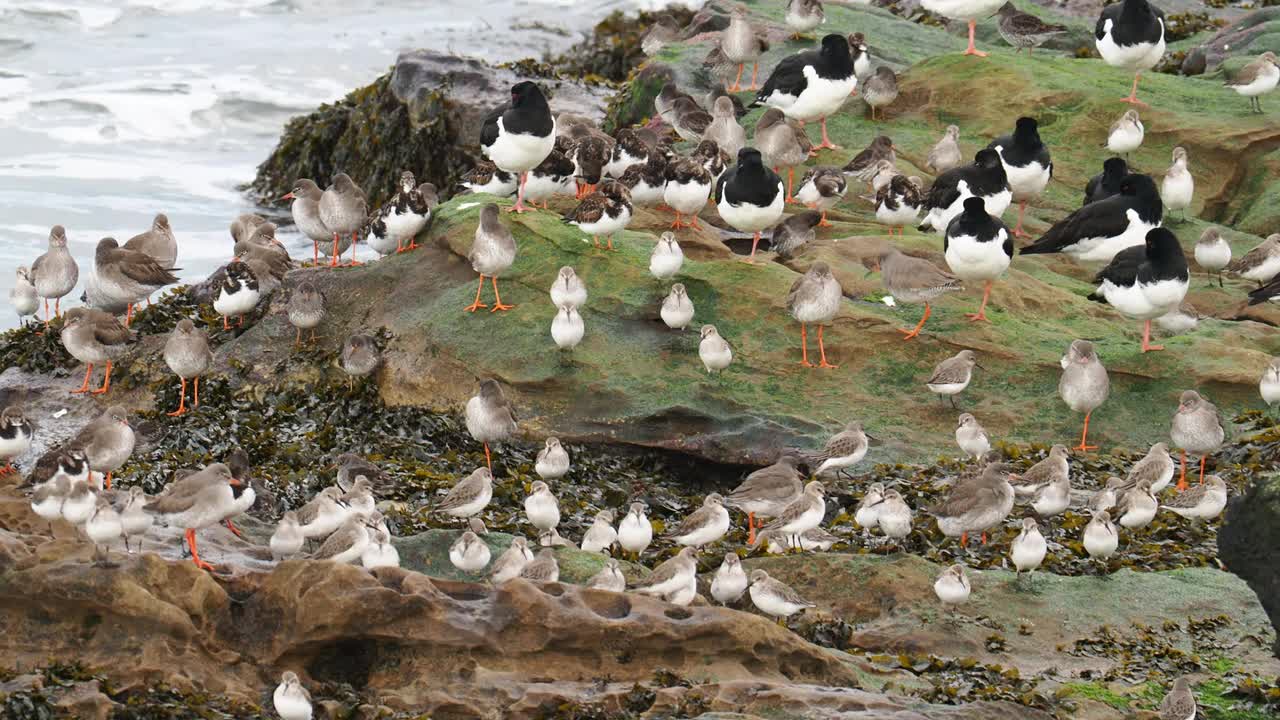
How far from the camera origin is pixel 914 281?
1543 cm

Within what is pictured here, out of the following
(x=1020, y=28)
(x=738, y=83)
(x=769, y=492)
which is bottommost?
(x=769, y=492)

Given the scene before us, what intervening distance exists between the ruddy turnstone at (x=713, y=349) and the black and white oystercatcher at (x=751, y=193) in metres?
Answer: 1.94

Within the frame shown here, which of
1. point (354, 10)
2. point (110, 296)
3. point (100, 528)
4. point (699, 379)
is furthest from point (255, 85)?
point (100, 528)

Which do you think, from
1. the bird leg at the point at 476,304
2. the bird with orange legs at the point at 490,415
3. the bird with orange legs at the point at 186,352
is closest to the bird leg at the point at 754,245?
the bird leg at the point at 476,304

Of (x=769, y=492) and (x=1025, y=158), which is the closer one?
(x=769, y=492)

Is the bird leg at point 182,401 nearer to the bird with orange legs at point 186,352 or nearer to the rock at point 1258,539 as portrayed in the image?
the bird with orange legs at point 186,352

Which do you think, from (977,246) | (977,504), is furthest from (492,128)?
(977,504)

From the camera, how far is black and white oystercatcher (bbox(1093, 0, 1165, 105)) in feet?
67.8

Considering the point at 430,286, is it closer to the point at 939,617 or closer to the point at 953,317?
the point at 953,317

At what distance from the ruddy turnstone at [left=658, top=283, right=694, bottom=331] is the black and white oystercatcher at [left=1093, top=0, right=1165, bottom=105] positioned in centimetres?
882

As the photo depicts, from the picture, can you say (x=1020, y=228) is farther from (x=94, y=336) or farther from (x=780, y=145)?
(x=94, y=336)

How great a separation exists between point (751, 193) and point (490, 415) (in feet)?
14.0

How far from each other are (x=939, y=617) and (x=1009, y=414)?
453cm

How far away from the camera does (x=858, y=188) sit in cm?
1964
